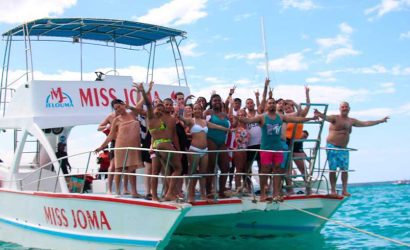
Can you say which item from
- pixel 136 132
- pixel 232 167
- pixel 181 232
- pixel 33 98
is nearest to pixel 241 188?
pixel 232 167

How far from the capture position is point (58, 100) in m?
10.5

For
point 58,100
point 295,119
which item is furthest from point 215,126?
point 58,100

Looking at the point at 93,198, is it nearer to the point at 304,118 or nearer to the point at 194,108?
the point at 194,108

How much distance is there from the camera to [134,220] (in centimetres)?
753

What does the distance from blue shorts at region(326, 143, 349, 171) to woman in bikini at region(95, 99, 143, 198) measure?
3.09 metres

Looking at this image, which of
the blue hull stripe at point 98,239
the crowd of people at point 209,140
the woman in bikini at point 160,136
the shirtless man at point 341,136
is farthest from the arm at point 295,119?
the blue hull stripe at point 98,239

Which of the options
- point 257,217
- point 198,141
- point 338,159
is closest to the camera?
point 198,141

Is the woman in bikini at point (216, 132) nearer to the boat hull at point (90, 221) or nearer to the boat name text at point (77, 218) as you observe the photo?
the boat hull at point (90, 221)

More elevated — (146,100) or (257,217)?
(146,100)

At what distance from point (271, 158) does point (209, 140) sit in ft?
3.32

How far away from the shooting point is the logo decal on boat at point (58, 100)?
10.5m

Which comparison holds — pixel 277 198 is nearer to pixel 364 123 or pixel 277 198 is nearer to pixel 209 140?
pixel 209 140

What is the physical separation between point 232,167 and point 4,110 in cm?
550

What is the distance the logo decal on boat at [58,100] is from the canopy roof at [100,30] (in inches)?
62.1
